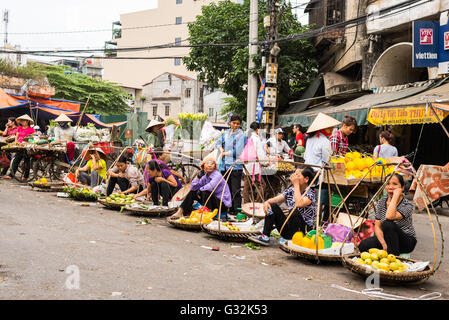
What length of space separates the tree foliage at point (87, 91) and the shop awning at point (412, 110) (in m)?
24.1

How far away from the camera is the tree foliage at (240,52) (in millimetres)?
19891

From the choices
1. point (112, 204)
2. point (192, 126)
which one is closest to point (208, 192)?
point (112, 204)

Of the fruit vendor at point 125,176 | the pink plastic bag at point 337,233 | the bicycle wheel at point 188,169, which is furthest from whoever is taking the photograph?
the bicycle wheel at point 188,169

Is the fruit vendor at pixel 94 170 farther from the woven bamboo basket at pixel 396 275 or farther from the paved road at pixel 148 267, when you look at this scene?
the woven bamboo basket at pixel 396 275

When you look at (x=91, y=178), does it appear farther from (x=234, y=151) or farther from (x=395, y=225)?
(x=395, y=225)

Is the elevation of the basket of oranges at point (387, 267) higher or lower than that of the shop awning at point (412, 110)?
lower

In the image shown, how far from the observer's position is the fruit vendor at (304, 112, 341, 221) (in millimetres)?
6953

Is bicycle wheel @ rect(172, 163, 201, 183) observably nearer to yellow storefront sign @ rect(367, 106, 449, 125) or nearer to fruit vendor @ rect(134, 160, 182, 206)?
fruit vendor @ rect(134, 160, 182, 206)

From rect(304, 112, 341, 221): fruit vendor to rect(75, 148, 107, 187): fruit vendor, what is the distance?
5.43m

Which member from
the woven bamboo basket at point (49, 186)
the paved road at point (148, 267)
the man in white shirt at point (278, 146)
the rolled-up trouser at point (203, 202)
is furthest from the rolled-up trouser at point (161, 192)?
the man in white shirt at point (278, 146)

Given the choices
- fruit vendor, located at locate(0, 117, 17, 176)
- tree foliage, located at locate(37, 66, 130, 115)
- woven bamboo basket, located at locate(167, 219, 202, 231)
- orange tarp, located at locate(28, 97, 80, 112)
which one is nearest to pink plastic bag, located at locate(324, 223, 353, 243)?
woven bamboo basket, located at locate(167, 219, 202, 231)

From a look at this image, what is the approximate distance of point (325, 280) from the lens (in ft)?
15.9
